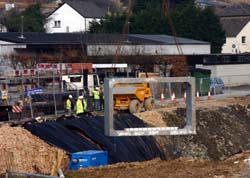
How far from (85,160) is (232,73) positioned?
46.2 metres

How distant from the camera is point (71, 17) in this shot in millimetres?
107500

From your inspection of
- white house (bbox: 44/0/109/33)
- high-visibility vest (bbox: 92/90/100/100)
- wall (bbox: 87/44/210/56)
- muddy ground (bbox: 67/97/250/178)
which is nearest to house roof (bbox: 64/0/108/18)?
white house (bbox: 44/0/109/33)

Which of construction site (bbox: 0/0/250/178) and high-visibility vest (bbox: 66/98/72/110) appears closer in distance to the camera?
construction site (bbox: 0/0/250/178)

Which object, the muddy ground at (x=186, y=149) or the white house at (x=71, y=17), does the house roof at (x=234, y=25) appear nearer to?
the white house at (x=71, y=17)

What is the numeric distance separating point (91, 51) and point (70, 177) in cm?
4207

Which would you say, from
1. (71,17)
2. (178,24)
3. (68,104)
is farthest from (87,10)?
(68,104)

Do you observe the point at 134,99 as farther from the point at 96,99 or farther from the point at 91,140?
the point at 91,140

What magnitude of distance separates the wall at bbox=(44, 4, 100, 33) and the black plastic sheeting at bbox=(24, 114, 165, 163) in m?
74.3

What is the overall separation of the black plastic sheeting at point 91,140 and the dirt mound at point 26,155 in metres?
1.15

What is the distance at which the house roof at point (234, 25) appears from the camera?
10331 centimetres

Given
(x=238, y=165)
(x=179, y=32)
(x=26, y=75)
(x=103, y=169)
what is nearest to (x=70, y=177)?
(x=103, y=169)

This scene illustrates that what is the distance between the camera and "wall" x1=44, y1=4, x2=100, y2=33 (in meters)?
106

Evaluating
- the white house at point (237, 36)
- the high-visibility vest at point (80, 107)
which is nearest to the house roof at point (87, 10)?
the white house at point (237, 36)

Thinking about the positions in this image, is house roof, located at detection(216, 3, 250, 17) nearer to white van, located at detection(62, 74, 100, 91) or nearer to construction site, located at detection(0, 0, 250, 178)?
construction site, located at detection(0, 0, 250, 178)
